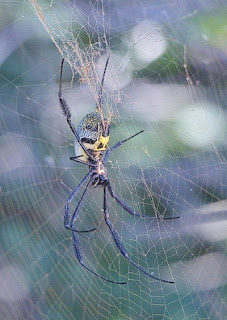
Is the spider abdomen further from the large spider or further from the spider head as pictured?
the spider head

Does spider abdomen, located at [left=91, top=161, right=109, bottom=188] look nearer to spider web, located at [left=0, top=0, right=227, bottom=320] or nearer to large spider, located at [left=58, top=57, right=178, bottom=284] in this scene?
large spider, located at [left=58, top=57, right=178, bottom=284]

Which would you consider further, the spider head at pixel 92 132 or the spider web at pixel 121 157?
the spider web at pixel 121 157

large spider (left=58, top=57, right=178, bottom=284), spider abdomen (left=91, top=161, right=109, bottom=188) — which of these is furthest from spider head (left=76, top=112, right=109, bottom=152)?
spider abdomen (left=91, top=161, right=109, bottom=188)

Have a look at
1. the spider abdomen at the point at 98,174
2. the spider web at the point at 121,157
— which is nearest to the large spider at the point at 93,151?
the spider abdomen at the point at 98,174

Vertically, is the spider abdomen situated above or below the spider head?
below

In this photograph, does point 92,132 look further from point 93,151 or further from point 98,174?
point 98,174

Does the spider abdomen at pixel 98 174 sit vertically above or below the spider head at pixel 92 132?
below

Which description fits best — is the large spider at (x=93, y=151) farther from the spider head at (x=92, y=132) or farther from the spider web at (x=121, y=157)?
the spider web at (x=121, y=157)

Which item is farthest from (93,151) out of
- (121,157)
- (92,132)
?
(121,157)

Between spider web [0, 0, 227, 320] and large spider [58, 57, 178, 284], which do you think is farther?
spider web [0, 0, 227, 320]
